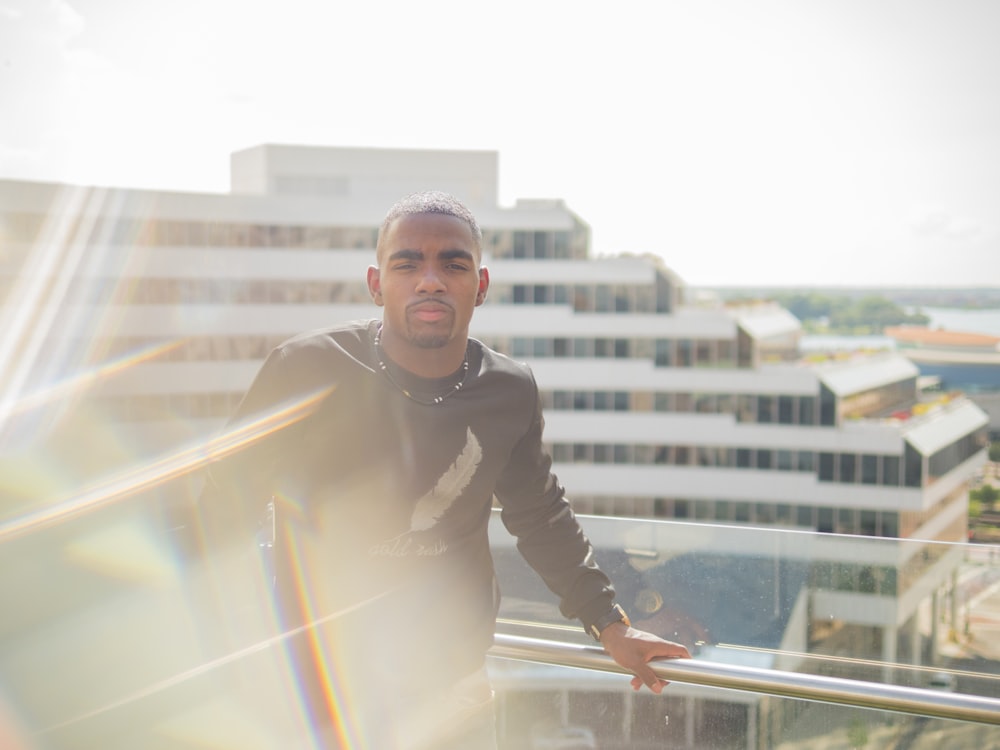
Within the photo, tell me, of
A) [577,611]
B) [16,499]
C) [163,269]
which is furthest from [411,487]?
[163,269]

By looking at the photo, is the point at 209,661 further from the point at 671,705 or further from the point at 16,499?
the point at 671,705

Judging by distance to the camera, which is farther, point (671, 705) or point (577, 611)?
point (671, 705)

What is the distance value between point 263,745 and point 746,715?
1.25 meters

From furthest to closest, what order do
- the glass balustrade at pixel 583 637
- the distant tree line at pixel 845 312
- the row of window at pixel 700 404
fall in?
the distant tree line at pixel 845 312
the row of window at pixel 700 404
the glass balustrade at pixel 583 637

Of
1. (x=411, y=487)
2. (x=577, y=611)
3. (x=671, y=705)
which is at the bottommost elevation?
(x=671, y=705)

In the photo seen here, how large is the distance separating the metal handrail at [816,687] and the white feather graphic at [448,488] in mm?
506

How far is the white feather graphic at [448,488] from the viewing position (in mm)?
1736

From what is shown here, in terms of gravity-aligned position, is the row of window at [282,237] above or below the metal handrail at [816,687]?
above

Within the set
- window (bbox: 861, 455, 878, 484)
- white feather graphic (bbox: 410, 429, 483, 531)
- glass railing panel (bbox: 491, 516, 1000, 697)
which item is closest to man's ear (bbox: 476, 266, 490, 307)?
white feather graphic (bbox: 410, 429, 483, 531)

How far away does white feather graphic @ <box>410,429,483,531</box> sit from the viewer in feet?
5.70

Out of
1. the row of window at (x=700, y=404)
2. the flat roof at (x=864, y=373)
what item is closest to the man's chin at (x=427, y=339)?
the row of window at (x=700, y=404)

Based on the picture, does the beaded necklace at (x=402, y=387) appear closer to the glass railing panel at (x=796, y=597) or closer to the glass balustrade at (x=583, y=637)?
the glass balustrade at (x=583, y=637)

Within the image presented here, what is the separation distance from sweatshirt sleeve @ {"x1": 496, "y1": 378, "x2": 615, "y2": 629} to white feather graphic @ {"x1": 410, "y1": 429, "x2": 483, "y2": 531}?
0.57 feet

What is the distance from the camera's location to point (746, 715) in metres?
2.39
